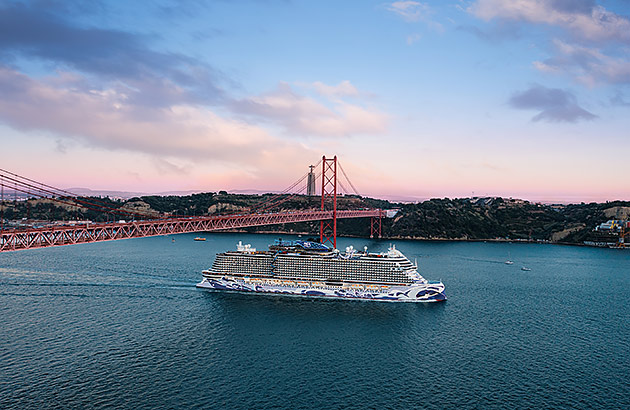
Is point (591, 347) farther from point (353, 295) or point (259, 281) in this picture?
point (259, 281)

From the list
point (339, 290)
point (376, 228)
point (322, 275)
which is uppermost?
point (376, 228)

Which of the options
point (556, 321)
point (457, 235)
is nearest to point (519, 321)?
point (556, 321)

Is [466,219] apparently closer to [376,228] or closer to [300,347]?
[376,228]

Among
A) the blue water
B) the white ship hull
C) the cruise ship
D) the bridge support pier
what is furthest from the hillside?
the blue water

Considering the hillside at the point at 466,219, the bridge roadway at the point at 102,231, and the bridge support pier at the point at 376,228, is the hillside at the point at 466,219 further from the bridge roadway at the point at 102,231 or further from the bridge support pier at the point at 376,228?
the bridge roadway at the point at 102,231

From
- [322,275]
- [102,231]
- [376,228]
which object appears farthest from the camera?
[376,228]

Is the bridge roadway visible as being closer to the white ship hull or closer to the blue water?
the blue water

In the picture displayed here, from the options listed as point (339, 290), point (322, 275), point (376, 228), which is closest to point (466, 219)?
point (376, 228)

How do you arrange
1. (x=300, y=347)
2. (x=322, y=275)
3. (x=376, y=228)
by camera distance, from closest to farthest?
(x=300, y=347)
(x=322, y=275)
(x=376, y=228)
